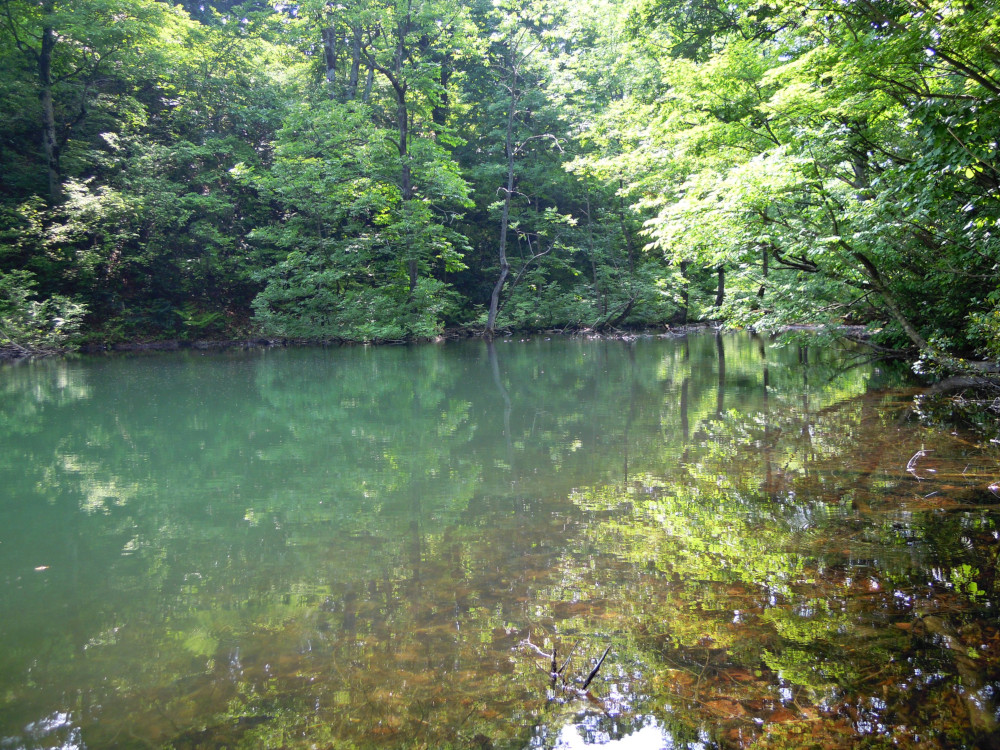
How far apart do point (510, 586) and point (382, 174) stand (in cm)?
2089

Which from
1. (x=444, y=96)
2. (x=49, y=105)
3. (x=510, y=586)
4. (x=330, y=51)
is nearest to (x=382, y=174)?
(x=330, y=51)

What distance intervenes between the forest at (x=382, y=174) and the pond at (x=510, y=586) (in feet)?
15.0

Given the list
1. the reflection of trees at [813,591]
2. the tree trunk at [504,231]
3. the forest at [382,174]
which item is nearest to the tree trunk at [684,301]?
the forest at [382,174]

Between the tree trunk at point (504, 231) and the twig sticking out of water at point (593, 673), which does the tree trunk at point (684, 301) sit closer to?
the tree trunk at point (504, 231)

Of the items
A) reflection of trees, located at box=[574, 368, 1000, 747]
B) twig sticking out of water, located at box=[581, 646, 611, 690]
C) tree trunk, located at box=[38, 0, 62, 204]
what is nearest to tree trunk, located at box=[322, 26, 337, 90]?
tree trunk, located at box=[38, 0, 62, 204]

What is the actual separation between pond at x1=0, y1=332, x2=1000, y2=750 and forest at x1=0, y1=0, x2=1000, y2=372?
4576 mm

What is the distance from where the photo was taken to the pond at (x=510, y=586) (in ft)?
7.04

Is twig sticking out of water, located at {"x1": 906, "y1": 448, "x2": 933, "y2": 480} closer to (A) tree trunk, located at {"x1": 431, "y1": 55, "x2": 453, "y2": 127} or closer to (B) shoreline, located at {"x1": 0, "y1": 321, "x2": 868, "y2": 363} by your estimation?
(B) shoreline, located at {"x1": 0, "y1": 321, "x2": 868, "y2": 363}

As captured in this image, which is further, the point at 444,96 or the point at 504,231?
the point at 444,96

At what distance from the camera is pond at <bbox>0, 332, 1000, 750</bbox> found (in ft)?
7.04

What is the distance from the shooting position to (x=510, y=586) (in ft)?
10.2

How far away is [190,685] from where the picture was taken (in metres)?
2.39

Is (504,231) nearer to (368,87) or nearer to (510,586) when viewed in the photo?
(368,87)

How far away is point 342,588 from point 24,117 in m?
25.5
